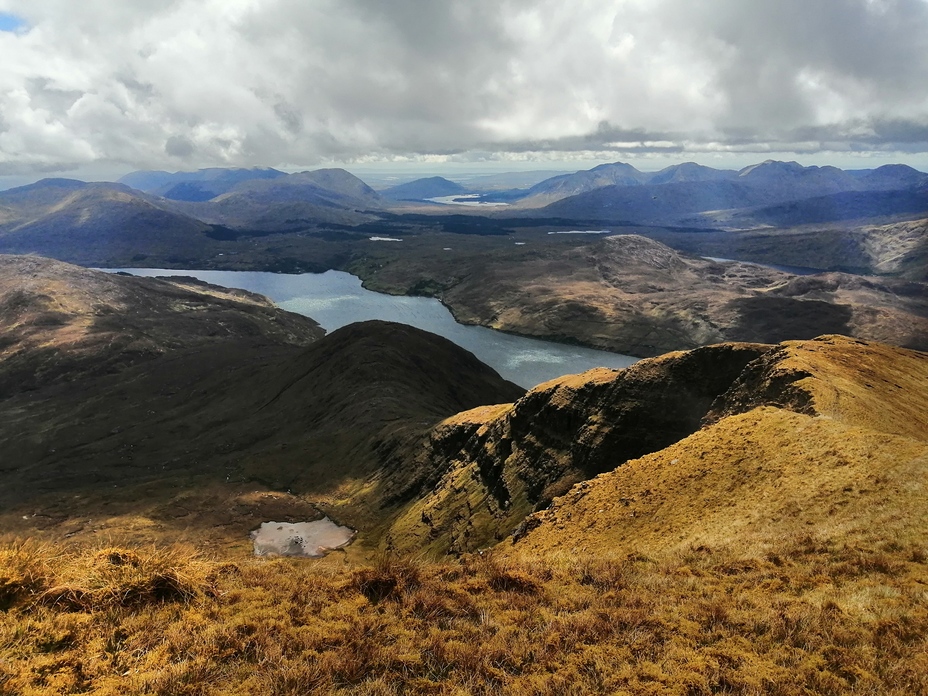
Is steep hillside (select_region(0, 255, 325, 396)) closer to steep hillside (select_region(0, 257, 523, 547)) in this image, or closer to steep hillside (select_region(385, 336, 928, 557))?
steep hillside (select_region(0, 257, 523, 547))

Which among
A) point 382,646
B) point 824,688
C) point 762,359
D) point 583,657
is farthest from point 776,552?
point 762,359

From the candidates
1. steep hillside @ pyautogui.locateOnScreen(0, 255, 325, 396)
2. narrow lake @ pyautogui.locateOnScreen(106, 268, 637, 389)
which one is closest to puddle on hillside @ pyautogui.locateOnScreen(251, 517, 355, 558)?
narrow lake @ pyautogui.locateOnScreen(106, 268, 637, 389)

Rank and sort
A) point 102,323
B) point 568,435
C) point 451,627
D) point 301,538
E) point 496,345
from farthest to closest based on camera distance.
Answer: point 496,345, point 102,323, point 301,538, point 568,435, point 451,627

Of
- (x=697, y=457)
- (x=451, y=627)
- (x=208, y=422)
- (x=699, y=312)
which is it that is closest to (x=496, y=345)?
(x=699, y=312)

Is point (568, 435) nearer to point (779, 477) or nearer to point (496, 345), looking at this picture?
point (779, 477)

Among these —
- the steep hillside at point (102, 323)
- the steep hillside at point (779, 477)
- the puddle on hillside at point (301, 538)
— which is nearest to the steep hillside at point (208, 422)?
the steep hillside at point (102, 323)

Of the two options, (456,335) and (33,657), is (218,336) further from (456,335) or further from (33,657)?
(33,657)

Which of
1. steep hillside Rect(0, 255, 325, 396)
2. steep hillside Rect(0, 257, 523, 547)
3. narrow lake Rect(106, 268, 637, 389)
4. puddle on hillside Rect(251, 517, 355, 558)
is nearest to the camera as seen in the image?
puddle on hillside Rect(251, 517, 355, 558)
